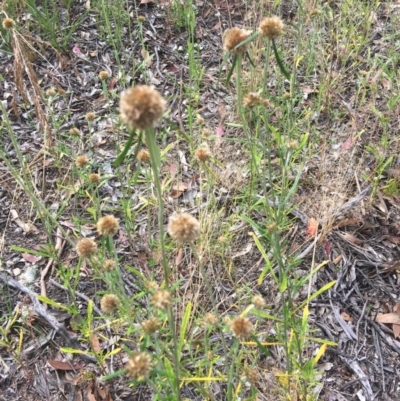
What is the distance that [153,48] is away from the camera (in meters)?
3.09

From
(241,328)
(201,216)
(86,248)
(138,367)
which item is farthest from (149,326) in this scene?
(201,216)

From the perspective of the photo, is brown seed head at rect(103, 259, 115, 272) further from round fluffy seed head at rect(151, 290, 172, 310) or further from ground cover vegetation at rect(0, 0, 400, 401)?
round fluffy seed head at rect(151, 290, 172, 310)

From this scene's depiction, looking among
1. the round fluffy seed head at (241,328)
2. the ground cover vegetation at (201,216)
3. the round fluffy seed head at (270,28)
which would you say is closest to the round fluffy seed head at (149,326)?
the ground cover vegetation at (201,216)

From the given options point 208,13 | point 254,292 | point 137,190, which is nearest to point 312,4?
point 208,13

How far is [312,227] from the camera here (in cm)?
202

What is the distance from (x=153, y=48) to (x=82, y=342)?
2082 mm

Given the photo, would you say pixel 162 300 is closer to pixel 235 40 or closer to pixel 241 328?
pixel 241 328

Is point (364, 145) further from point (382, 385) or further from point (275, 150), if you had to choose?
point (382, 385)

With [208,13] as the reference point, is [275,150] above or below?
below

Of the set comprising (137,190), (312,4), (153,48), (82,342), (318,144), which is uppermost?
(312,4)

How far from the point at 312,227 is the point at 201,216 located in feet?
1.65

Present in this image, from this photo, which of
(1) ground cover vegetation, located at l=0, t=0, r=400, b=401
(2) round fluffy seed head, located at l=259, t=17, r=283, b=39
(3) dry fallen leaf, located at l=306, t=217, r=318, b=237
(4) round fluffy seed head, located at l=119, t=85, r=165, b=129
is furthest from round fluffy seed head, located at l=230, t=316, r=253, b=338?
(3) dry fallen leaf, located at l=306, t=217, r=318, b=237

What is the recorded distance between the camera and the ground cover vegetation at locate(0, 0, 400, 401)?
1.42 m

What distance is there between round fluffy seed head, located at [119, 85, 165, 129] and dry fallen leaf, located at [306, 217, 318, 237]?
4.30ft
